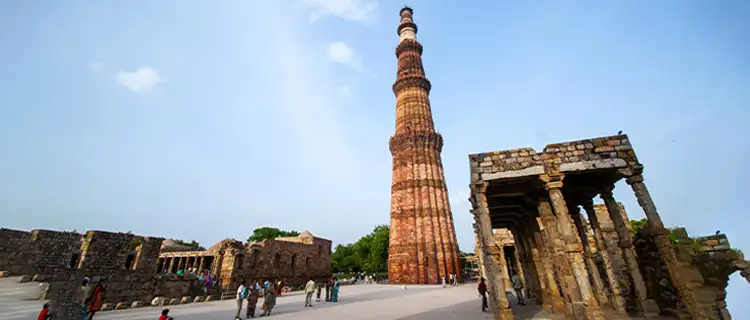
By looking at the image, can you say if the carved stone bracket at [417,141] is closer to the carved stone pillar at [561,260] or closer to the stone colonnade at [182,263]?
the carved stone pillar at [561,260]

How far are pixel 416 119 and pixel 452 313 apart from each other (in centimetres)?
2044

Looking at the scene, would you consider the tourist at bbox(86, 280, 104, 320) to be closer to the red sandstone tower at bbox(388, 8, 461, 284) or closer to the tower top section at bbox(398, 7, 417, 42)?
the red sandstone tower at bbox(388, 8, 461, 284)

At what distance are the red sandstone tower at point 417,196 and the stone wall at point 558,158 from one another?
16465 mm

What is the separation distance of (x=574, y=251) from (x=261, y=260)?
805 inches

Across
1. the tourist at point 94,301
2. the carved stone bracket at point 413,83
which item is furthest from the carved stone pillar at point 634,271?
the carved stone bracket at point 413,83

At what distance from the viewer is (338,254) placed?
67.2m

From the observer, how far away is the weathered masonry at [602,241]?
22.3ft

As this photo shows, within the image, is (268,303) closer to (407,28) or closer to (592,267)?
(592,267)

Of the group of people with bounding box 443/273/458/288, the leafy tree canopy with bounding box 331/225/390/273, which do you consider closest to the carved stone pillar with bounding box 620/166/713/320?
the group of people with bounding box 443/273/458/288

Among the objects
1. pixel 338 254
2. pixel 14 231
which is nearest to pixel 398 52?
pixel 14 231

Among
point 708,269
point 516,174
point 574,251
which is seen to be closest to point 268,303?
point 516,174

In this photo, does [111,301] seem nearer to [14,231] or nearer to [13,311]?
[13,311]

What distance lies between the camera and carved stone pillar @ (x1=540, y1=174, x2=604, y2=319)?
22.2 ft

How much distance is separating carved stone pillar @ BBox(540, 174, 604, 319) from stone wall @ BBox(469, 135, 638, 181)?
0.43 m
